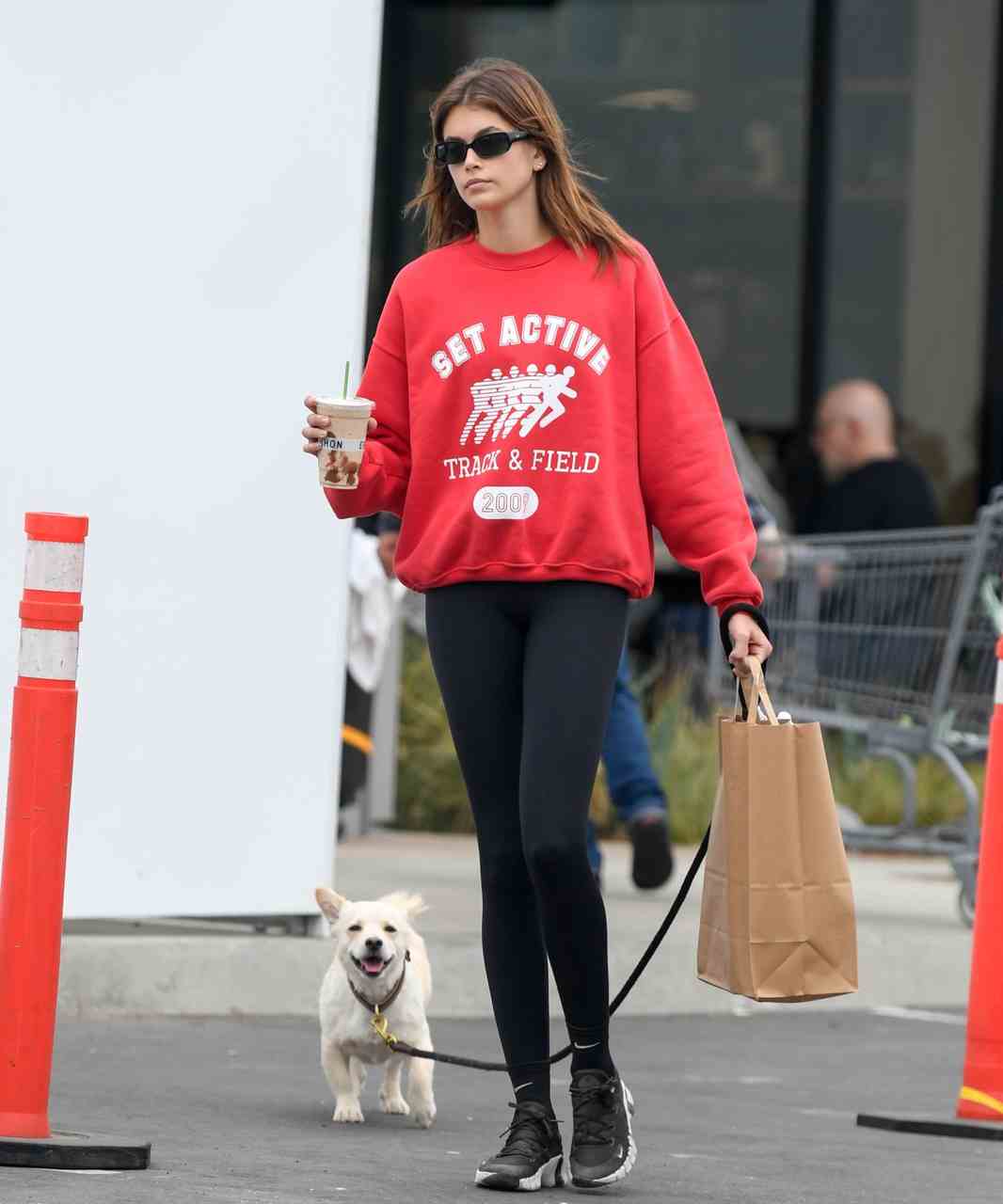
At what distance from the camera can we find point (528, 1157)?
421cm

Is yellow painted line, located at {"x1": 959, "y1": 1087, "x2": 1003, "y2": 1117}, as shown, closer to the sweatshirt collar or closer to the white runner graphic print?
the white runner graphic print

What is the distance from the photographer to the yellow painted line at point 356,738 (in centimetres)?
910

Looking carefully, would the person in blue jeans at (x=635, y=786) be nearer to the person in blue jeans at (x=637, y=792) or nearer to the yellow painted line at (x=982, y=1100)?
the person in blue jeans at (x=637, y=792)

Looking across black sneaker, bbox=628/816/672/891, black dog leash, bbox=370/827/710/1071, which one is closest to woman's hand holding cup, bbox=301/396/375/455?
black dog leash, bbox=370/827/710/1071

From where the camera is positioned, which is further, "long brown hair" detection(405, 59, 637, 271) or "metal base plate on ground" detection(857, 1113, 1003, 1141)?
"metal base plate on ground" detection(857, 1113, 1003, 1141)

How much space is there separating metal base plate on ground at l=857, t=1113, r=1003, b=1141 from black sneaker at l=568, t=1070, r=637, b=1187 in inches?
44.6

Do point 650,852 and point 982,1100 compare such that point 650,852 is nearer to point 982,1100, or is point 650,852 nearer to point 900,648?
point 900,648

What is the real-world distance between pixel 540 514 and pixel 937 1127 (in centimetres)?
182

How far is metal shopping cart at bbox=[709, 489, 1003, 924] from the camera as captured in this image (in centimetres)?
830

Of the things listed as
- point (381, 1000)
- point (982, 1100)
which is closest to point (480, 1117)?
point (381, 1000)

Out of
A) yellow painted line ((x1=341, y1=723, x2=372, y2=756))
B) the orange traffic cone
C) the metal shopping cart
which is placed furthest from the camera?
yellow painted line ((x1=341, y1=723, x2=372, y2=756))

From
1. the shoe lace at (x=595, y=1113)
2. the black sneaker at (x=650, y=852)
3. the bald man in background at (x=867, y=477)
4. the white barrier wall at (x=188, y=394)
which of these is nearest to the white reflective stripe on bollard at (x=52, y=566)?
the shoe lace at (x=595, y=1113)

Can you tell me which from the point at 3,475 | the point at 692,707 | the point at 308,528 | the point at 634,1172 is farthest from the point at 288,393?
the point at 692,707

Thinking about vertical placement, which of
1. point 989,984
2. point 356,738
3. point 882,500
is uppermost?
point 882,500
